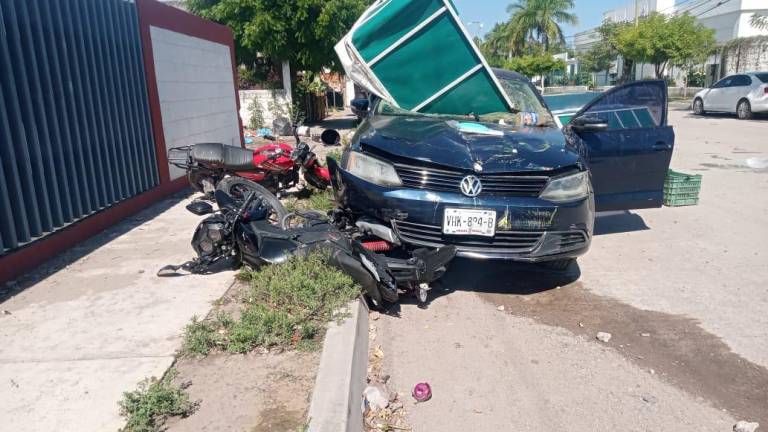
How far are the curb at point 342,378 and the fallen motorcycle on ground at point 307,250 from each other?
1.17 feet

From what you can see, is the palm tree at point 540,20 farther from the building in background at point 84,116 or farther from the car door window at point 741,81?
the building in background at point 84,116

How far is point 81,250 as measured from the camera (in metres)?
5.33

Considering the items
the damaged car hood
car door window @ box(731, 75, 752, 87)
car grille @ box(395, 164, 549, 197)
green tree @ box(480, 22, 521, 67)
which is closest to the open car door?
the damaged car hood

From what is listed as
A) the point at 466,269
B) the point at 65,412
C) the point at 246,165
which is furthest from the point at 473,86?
the point at 65,412

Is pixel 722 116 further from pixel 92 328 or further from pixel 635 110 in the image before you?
pixel 92 328

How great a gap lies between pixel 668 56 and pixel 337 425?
33.9 m

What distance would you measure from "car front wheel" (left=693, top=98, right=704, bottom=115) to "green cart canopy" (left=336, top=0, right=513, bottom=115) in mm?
21087

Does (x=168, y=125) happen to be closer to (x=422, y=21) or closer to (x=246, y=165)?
(x=246, y=165)

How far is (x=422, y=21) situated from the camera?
5645 millimetres

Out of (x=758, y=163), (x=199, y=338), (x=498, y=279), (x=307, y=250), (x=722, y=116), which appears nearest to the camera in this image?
(x=199, y=338)

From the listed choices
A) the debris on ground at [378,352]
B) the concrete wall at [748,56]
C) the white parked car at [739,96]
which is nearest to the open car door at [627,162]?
the debris on ground at [378,352]

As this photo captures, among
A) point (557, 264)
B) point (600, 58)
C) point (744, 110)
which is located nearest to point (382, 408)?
point (557, 264)

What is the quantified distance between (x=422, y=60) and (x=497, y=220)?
2327 millimetres

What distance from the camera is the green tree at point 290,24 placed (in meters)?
17.0
